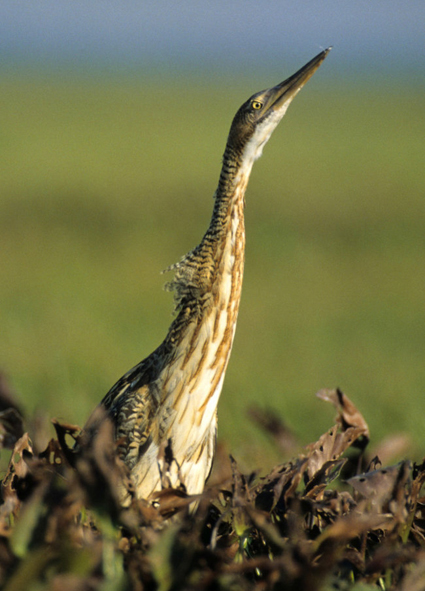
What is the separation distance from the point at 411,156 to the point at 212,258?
23077 millimetres

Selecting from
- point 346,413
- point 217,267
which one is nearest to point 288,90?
point 217,267

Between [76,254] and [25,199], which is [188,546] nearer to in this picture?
[76,254]

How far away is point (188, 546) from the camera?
1.32 metres

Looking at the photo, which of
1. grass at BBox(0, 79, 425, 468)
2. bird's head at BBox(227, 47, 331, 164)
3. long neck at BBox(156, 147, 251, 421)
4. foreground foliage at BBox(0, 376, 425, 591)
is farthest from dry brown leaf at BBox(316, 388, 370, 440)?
grass at BBox(0, 79, 425, 468)

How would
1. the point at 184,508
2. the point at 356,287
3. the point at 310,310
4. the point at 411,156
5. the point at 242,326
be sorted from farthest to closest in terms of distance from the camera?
the point at 411,156 < the point at 356,287 < the point at 310,310 < the point at 242,326 < the point at 184,508

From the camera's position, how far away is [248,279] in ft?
30.8

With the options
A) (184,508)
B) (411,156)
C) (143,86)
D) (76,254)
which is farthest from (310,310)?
(143,86)

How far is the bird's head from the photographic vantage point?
2.49 m

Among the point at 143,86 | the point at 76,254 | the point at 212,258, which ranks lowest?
the point at 76,254

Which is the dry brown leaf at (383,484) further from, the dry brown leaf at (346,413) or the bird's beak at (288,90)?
the bird's beak at (288,90)

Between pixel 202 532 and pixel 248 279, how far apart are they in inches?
299

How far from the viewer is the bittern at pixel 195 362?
2.30m

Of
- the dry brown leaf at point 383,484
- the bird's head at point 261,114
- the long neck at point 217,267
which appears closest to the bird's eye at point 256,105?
the bird's head at point 261,114

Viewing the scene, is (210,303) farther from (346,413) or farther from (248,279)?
(248,279)
